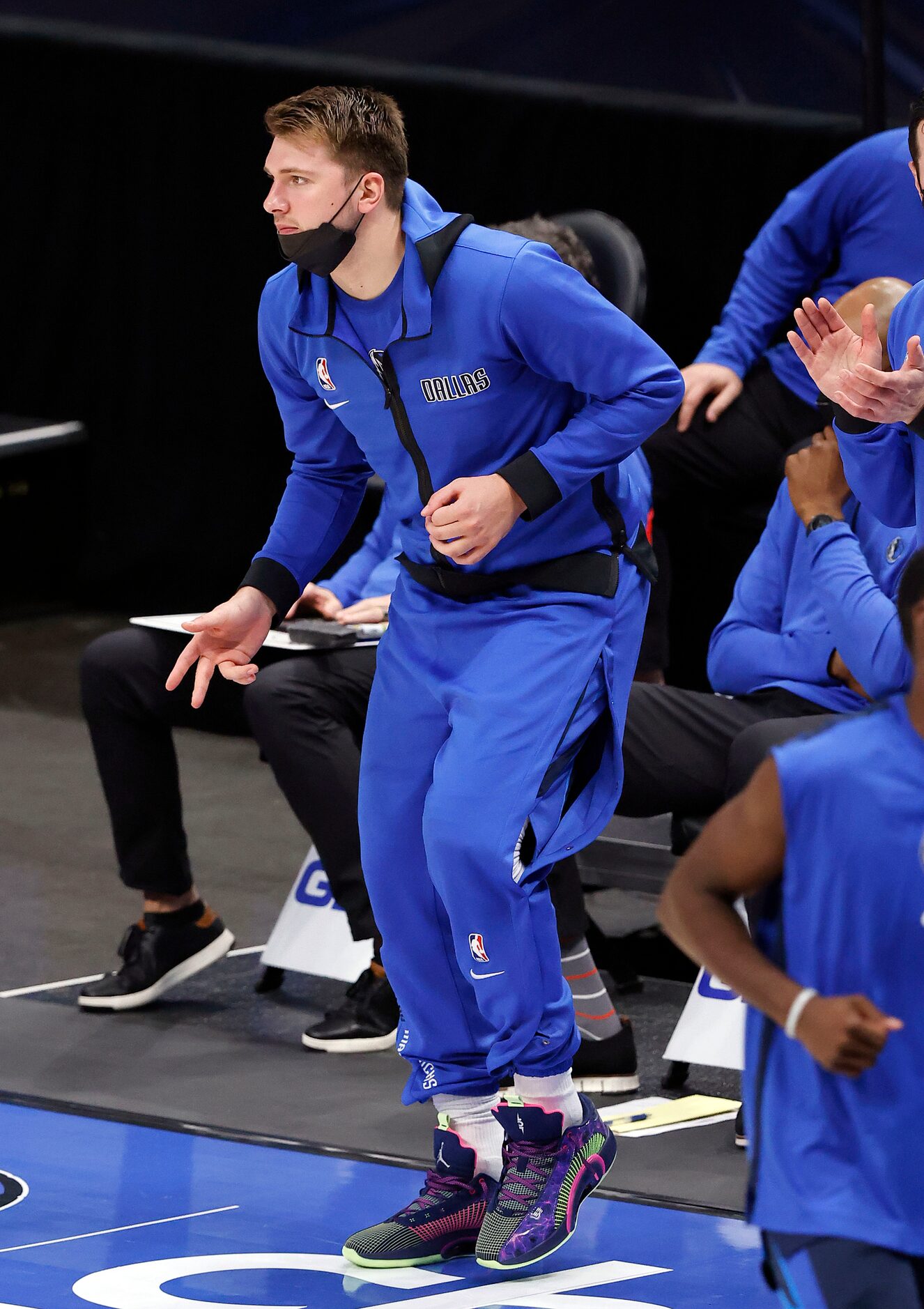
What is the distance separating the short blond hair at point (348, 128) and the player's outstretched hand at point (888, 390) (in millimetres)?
674

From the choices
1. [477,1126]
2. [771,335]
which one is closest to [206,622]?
[477,1126]

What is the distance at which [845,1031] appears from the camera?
1.72 meters

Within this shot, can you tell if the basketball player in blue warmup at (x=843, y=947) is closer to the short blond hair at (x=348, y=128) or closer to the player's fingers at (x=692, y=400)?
the short blond hair at (x=348, y=128)

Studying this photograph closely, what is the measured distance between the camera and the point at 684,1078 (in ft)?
12.0

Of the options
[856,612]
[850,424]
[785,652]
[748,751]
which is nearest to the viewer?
[850,424]

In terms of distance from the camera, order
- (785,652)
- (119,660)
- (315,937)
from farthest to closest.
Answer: (315,937), (119,660), (785,652)

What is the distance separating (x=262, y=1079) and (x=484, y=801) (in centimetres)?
115

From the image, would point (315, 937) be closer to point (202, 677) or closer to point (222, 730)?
point (222, 730)

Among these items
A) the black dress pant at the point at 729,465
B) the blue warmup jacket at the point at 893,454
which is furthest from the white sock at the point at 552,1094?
the black dress pant at the point at 729,465

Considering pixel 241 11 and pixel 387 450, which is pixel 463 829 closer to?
pixel 387 450

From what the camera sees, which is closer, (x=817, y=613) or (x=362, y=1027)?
(x=817, y=613)

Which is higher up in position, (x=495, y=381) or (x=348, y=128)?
(x=348, y=128)

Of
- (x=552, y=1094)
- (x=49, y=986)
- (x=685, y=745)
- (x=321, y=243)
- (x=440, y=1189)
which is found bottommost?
(x=49, y=986)

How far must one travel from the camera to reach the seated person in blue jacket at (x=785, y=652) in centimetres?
336
